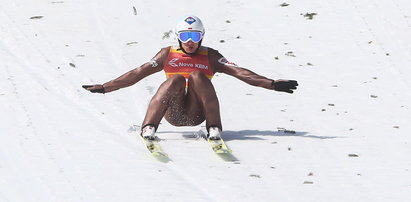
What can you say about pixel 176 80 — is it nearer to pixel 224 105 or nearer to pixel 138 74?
pixel 138 74

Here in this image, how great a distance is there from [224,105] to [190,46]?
169cm

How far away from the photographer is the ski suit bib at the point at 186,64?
27.1ft

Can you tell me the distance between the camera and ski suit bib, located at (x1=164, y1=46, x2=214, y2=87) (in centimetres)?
827

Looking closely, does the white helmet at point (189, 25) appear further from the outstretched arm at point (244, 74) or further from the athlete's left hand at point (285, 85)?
the athlete's left hand at point (285, 85)

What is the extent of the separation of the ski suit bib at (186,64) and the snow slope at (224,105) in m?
0.65

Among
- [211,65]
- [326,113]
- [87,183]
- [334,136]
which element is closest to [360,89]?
[326,113]

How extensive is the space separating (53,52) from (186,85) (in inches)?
156

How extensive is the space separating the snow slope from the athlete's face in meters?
0.86

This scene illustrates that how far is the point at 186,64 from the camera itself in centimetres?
828

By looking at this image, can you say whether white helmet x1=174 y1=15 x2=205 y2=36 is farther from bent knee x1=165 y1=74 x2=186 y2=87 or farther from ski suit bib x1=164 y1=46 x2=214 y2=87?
bent knee x1=165 y1=74 x2=186 y2=87

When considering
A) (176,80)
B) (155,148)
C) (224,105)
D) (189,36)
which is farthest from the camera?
(224,105)

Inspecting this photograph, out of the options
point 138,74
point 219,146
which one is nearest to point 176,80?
point 138,74

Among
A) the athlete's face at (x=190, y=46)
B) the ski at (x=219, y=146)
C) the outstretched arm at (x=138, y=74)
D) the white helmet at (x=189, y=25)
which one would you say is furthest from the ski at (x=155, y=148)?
the white helmet at (x=189, y=25)

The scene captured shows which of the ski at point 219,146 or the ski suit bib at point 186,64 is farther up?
the ski suit bib at point 186,64
